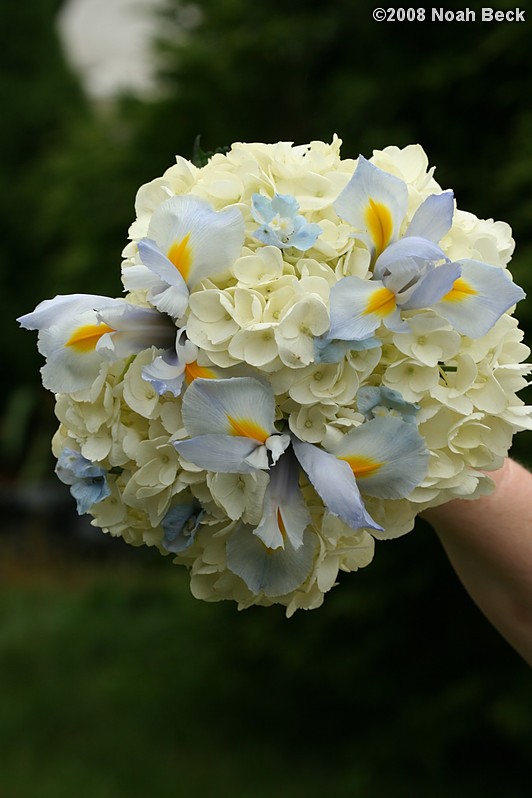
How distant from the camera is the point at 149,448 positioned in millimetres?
1095

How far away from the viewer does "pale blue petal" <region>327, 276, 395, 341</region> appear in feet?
3.39

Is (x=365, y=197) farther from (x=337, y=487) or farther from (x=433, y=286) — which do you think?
(x=337, y=487)

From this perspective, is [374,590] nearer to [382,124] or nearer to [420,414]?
[382,124]

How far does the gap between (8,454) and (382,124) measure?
211 inches

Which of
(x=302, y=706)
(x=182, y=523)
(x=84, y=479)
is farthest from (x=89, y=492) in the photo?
(x=302, y=706)

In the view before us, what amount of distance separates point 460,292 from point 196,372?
12.2 inches

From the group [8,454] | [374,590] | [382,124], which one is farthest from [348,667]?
[8,454]

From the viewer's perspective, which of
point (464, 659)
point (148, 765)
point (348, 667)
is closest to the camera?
point (464, 659)

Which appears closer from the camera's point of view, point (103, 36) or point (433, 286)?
point (433, 286)

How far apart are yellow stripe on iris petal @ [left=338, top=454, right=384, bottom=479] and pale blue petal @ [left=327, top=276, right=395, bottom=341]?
13cm

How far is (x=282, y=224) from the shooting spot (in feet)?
3.54

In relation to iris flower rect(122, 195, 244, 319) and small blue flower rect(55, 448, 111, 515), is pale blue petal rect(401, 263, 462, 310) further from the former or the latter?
small blue flower rect(55, 448, 111, 515)

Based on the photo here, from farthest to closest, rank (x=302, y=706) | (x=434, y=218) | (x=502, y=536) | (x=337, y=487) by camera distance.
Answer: (x=302, y=706), (x=502, y=536), (x=434, y=218), (x=337, y=487)

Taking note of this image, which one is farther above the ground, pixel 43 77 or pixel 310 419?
pixel 43 77
